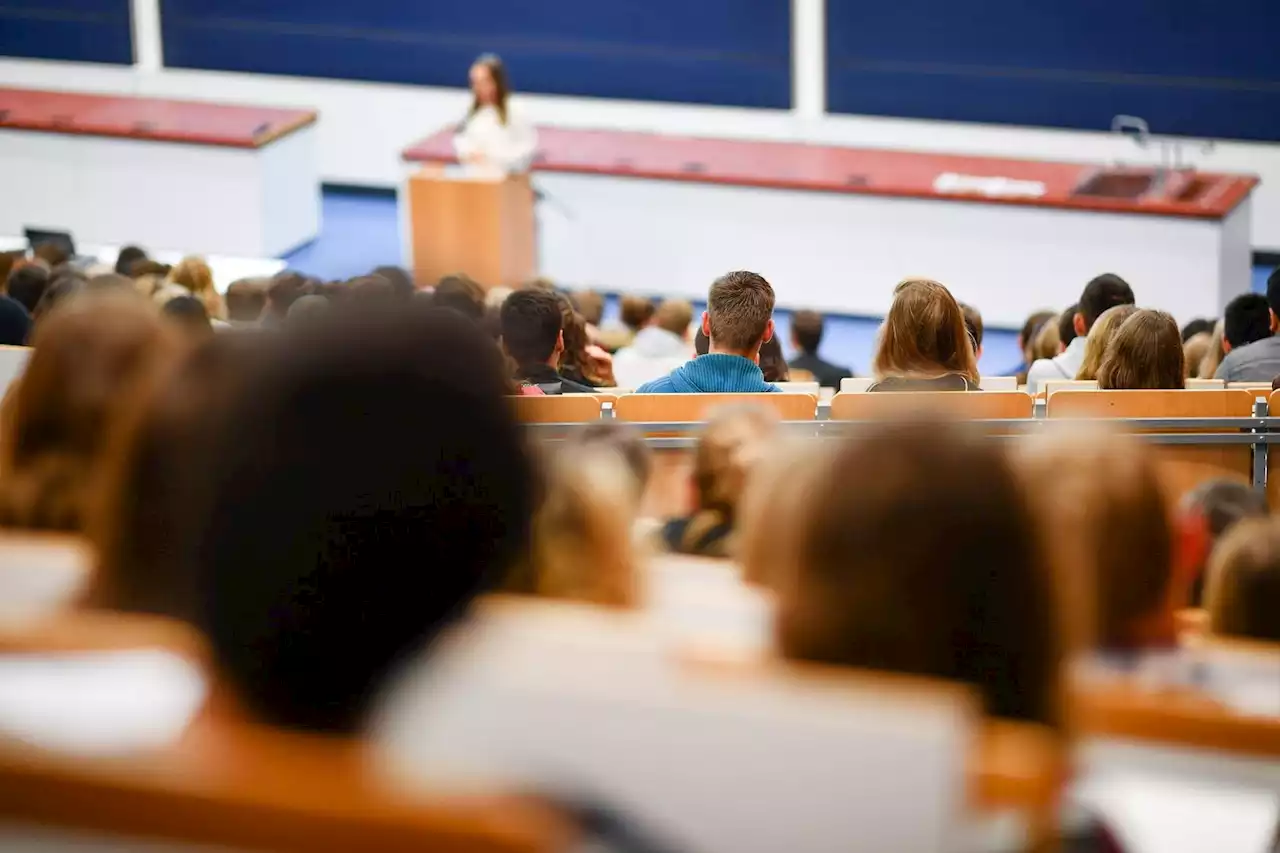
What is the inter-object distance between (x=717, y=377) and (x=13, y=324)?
2.87m

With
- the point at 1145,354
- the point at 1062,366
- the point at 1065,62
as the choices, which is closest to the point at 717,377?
the point at 1145,354

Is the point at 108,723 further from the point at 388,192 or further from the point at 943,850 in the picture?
the point at 388,192

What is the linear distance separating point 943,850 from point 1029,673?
28 cm

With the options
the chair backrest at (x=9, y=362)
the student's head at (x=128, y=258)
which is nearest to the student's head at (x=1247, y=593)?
the chair backrest at (x=9, y=362)

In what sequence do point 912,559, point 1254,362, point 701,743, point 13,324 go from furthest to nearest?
1. point 13,324
2. point 1254,362
3. point 912,559
4. point 701,743

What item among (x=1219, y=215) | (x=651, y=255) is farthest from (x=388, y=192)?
(x=1219, y=215)

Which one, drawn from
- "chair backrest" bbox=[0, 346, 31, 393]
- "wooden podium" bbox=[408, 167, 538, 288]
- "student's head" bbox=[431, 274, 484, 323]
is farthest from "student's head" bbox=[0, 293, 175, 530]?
"wooden podium" bbox=[408, 167, 538, 288]

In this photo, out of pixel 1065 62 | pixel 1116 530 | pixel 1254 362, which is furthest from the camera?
pixel 1065 62

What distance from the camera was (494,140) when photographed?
28.9 feet

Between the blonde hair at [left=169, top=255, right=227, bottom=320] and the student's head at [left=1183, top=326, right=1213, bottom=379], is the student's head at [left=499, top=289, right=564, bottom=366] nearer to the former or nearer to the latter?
the blonde hair at [left=169, top=255, right=227, bottom=320]

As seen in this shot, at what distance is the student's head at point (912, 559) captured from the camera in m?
1.16

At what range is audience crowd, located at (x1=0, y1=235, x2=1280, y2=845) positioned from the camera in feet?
3.58

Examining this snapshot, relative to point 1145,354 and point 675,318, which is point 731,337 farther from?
point 675,318

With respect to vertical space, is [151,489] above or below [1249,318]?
above
